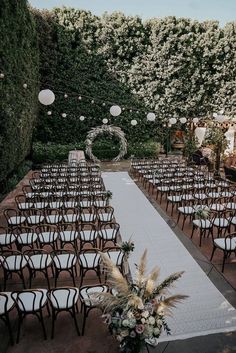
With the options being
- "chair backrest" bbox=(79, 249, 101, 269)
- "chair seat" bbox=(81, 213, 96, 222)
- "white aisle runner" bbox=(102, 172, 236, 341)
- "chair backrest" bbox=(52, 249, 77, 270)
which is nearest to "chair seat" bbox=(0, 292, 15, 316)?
"chair backrest" bbox=(52, 249, 77, 270)

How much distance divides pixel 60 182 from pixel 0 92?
455 centimetres

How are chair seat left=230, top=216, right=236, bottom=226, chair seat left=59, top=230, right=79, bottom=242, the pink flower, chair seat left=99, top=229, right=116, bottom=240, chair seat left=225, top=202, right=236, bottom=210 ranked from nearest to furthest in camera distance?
the pink flower → chair seat left=59, top=230, right=79, bottom=242 → chair seat left=99, top=229, right=116, bottom=240 → chair seat left=230, top=216, right=236, bottom=226 → chair seat left=225, top=202, right=236, bottom=210

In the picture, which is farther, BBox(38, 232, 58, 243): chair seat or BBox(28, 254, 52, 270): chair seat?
BBox(38, 232, 58, 243): chair seat

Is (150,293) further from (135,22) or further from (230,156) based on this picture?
(135,22)

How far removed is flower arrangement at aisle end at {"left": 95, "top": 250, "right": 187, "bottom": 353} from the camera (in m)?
3.95

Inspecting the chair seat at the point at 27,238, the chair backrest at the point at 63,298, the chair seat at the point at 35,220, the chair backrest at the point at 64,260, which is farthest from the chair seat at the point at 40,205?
the chair backrest at the point at 63,298

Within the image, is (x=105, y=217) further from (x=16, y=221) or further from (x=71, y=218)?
(x=16, y=221)

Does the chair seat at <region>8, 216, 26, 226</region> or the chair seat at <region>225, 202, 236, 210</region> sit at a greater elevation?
the chair seat at <region>225, 202, 236, 210</region>

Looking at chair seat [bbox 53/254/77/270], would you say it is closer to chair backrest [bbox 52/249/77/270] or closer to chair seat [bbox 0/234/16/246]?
chair backrest [bbox 52/249/77/270]

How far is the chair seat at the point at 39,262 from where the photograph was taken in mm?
6285

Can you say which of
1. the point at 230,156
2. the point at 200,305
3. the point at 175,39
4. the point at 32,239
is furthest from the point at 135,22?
the point at 200,305

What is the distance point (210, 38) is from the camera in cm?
2612

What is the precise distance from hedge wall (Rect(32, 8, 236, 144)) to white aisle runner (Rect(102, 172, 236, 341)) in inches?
593

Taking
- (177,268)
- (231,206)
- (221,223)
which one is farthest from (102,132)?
(177,268)
